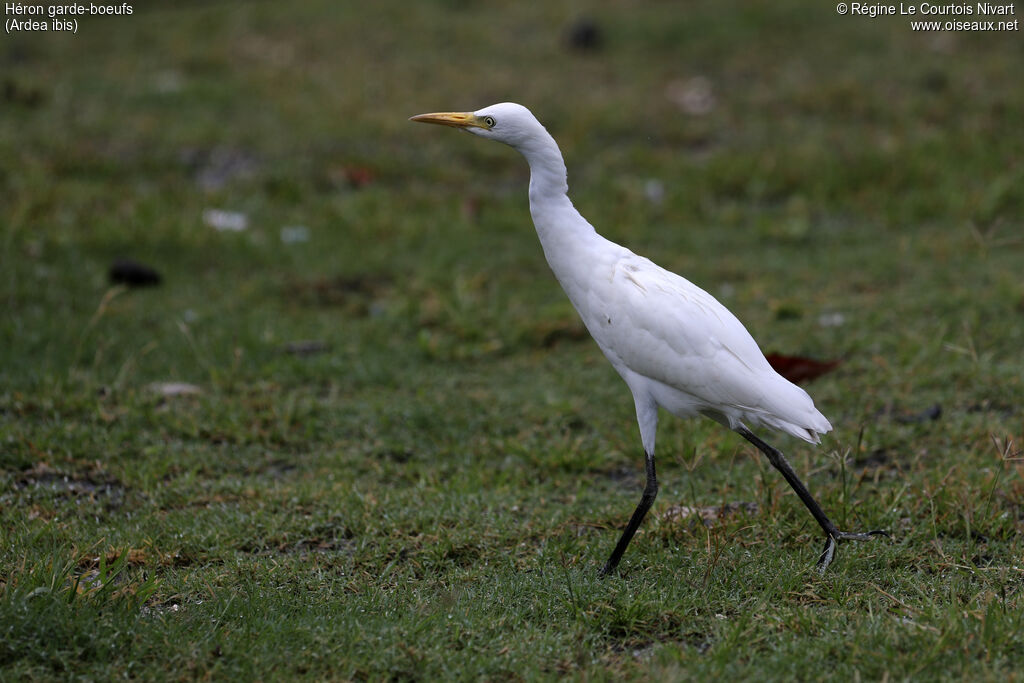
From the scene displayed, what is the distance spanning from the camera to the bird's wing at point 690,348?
341 centimetres

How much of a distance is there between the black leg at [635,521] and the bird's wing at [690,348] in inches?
12.0

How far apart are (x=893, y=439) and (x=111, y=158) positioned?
623 centimetres

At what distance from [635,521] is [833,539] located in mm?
677

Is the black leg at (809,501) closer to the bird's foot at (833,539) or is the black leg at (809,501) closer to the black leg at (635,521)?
the bird's foot at (833,539)

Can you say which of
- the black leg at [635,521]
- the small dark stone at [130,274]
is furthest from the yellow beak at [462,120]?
the small dark stone at [130,274]

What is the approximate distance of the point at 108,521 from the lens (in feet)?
12.8

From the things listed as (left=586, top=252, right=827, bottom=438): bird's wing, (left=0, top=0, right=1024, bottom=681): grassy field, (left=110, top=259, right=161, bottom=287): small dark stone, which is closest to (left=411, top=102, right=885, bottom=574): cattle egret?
(left=586, top=252, right=827, bottom=438): bird's wing

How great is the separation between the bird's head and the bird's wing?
1.83 feet

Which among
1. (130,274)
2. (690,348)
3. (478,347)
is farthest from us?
(130,274)

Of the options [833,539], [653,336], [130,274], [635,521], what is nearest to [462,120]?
[653,336]

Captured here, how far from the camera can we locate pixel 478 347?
5719 millimetres

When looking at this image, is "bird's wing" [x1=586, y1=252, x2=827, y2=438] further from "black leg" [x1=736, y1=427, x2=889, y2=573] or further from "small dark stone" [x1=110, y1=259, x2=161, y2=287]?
"small dark stone" [x1=110, y1=259, x2=161, y2=287]

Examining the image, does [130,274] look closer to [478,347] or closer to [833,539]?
[478,347]

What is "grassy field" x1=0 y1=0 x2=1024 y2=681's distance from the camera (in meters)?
3.07
